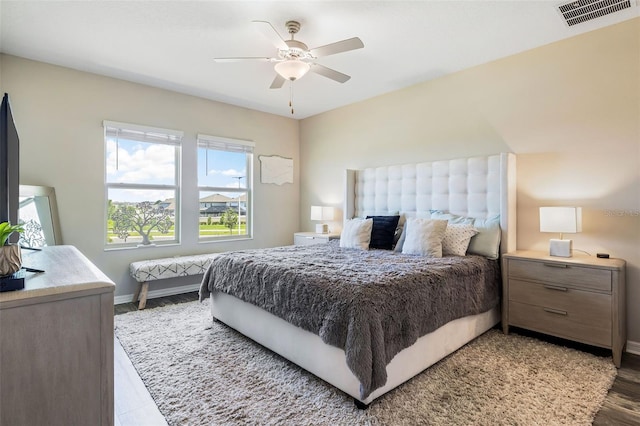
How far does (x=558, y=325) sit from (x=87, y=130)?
5.24 meters

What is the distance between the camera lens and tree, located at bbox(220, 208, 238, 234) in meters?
5.06

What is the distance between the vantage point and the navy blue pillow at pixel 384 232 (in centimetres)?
378

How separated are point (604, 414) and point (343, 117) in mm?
4441

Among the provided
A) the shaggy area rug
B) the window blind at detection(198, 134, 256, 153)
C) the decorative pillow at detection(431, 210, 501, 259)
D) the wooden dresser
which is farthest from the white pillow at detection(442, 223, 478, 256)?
the window blind at detection(198, 134, 256, 153)

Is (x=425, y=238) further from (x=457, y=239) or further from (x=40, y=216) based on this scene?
(x=40, y=216)

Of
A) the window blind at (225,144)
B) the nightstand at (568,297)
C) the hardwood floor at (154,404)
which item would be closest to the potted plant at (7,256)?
the hardwood floor at (154,404)

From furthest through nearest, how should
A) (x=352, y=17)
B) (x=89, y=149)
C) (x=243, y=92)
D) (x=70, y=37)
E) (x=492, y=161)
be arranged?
(x=243, y=92) → (x=89, y=149) → (x=492, y=161) → (x=70, y=37) → (x=352, y=17)

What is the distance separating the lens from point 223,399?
6.59ft

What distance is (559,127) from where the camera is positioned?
308 cm

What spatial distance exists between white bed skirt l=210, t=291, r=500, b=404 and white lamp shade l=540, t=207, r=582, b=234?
3.10 feet

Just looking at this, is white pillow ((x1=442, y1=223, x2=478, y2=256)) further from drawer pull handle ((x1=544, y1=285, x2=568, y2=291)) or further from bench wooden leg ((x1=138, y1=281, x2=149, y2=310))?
bench wooden leg ((x1=138, y1=281, x2=149, y2=310))

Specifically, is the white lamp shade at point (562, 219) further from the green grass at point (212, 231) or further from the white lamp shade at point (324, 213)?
the green grass at point (212, 231)

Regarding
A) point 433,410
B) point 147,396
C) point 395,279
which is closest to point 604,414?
point 433,410

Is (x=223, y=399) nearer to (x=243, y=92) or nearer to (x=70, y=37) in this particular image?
(x=70, y=37)
